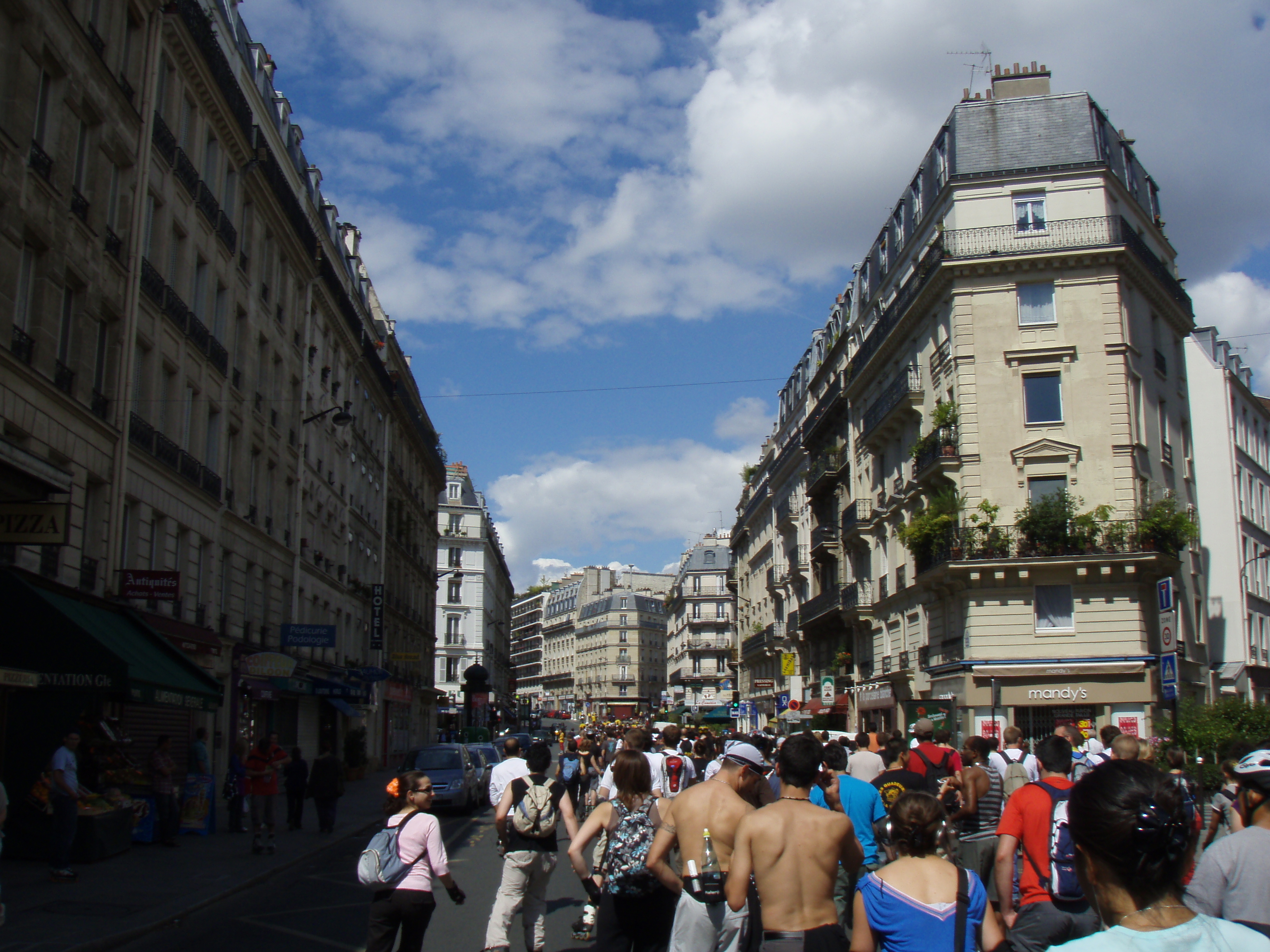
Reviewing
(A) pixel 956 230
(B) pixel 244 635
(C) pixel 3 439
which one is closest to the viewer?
(C) pixel 3 439

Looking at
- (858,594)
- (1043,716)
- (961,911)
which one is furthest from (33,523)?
(858,594)

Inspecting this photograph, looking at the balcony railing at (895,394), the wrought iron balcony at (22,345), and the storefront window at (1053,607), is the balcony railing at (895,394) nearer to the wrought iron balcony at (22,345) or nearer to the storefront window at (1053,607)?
the storefront window at (1053,607)

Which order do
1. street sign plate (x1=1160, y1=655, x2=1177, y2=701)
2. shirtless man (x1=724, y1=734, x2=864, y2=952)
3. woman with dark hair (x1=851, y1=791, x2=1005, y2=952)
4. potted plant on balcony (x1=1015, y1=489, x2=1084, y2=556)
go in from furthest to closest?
potted plant on balcony (x1=1015, y1=489, x2=1084, y2=556)
street sign plate (x1=1160, y1=655, x2=1177, y2=701)
shirtless man (x1=724, y1=734, x2=864, y2=952)
woman with dark hair (x1=851, y1=791, x2=1005, y2=952)

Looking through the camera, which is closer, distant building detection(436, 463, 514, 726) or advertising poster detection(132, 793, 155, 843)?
advertising poster detection(132, 793, 155, 843)

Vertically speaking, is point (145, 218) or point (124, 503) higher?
point (145, 218)

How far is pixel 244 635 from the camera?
2734cm

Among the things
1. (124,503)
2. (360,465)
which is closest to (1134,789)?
(124,503)

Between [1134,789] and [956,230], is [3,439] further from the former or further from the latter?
[956,230]

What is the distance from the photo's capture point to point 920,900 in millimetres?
4410

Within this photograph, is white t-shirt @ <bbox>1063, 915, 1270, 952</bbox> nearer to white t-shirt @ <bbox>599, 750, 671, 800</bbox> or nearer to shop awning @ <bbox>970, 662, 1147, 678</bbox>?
white t-shirt @ <bbox>599, 750, 671, 800</bbox>

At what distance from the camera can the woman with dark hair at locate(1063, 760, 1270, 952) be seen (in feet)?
8.02

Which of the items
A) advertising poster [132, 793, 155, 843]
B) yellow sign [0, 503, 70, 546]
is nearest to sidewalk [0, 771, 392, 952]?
advertising poster [132, 793, 155, 843]

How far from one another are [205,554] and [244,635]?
3592mm

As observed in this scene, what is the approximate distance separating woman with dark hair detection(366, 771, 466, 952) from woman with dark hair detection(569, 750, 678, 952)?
3.09 feet
